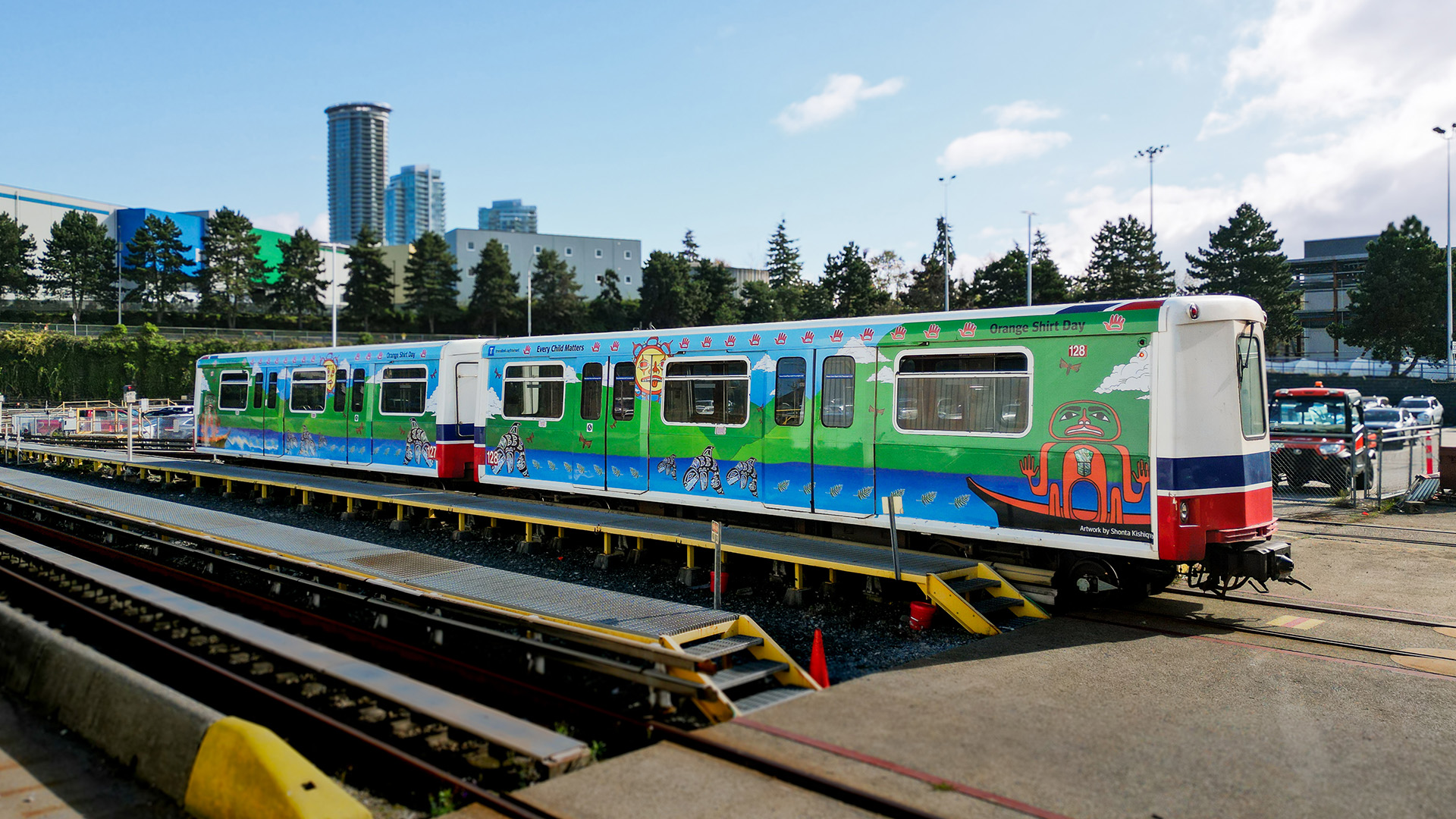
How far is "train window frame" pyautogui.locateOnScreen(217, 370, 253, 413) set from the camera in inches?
958

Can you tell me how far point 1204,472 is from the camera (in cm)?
961

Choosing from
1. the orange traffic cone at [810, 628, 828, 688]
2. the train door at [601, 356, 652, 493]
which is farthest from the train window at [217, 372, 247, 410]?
the orange traffic cone at [810, 628, 828, 688]

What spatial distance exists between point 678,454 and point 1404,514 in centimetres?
1495

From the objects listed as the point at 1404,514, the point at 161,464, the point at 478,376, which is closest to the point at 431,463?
the point at 478,376

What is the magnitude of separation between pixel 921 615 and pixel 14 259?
260 feet

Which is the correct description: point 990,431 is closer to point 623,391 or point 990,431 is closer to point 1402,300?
point 623,391

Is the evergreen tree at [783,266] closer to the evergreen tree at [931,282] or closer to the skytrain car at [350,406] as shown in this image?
the evergreen tree at [931,282]

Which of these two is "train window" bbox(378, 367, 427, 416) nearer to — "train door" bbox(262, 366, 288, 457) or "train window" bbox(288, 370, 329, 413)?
"train window" bbox(288, 370, 329, 413)

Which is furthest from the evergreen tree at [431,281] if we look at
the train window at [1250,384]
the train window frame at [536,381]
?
the train window at [1250,384]

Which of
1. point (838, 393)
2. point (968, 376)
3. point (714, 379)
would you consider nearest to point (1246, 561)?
point (968, 376)

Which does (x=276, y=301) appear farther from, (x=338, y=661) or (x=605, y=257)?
(x=338, y=661)

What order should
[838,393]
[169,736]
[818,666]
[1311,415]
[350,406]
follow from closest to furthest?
[169,736], [818,666], [838,393], [350,406], [1311,415]

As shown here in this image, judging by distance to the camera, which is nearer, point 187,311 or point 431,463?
point 431,463

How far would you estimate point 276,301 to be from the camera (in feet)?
239
